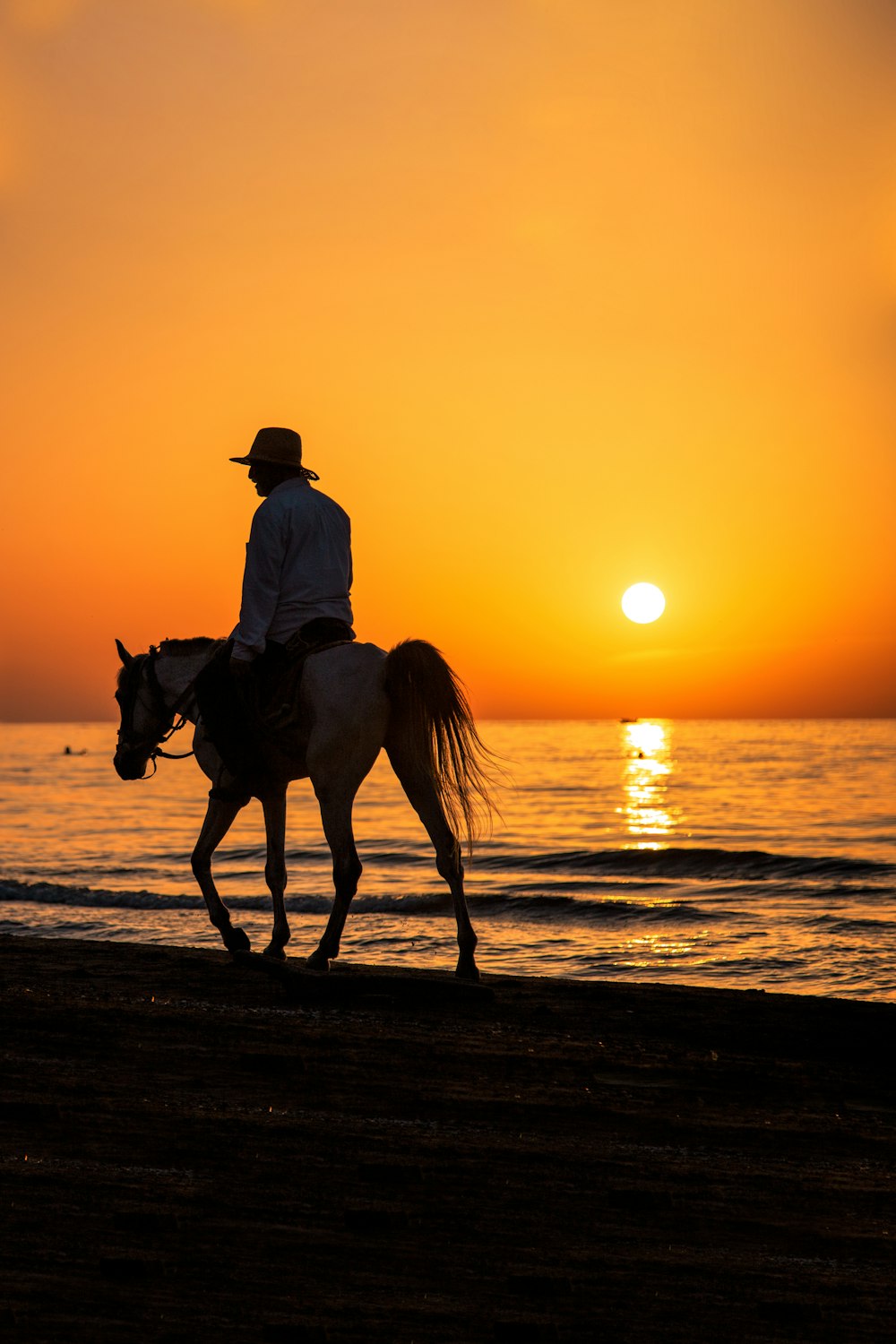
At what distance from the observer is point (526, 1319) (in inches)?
122

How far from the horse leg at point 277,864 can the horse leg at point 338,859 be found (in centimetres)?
57

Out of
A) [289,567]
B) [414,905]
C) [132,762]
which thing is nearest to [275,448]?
[289,567]

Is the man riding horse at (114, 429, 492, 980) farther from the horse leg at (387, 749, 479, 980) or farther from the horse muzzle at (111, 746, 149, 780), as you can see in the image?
the horse muzzle at (111, 746, 149, 780)

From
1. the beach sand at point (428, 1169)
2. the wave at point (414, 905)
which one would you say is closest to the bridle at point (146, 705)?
the beach sand at point (428, 1169)

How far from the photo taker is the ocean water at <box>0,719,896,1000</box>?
14.4 metres

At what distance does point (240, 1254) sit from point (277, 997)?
11.4ft

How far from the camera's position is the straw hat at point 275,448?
7.80 m

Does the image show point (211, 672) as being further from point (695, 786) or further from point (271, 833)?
point (695, 786)

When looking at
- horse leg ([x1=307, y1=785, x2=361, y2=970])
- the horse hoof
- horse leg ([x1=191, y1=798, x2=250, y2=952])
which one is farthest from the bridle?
horse leg ([x1=307, y1=785, x2=361, y2=970])

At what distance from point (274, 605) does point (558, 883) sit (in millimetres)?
16781

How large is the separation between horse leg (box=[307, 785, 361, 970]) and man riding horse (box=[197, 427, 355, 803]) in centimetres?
61

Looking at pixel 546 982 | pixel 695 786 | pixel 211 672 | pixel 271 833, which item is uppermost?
pixel 211 672

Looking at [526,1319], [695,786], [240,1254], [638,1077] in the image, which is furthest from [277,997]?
[695,786]

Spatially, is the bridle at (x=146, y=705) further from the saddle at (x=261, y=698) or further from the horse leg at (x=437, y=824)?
the horse leg at (x=437, y=824)
